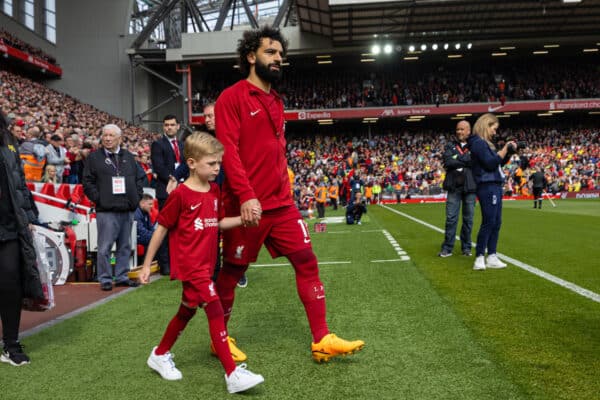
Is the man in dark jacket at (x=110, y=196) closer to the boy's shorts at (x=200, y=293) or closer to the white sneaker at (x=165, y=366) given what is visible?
the white sneaker at (x=165, y=366)

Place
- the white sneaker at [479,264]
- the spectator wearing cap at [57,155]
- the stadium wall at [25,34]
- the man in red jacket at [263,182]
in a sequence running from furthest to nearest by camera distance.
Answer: the stadium wall at [25,34] → the spectator wearing cap at [57,155] → the white sneaker at [479,264] → the man in red jacket at [263,182]

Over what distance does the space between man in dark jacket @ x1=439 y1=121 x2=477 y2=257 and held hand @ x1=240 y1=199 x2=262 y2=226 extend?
564cm

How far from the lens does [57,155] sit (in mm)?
9609

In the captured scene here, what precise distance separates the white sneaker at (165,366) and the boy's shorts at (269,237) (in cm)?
75

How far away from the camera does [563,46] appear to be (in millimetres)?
42938

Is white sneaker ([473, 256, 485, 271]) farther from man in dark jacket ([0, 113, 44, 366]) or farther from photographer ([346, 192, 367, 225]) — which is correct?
photographer ([346, 192, 367, 225])

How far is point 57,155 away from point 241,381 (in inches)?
318

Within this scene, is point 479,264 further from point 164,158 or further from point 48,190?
point 48,190

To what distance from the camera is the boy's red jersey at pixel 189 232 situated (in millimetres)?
3248

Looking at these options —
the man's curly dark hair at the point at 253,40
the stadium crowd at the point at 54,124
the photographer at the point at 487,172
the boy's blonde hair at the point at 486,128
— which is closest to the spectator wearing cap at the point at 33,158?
the stadium crowd at the point at 54,124

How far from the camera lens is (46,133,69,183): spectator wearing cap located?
9430 millimetres

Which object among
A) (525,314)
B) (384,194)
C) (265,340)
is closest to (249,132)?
(265,340)

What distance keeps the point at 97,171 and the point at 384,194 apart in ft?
101

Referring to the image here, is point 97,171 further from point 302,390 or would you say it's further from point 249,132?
point 302,390
